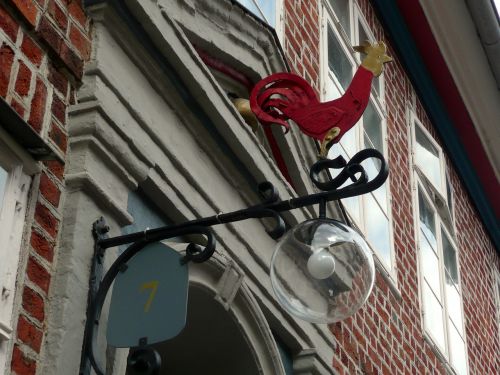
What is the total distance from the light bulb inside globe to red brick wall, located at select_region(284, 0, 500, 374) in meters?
2.42

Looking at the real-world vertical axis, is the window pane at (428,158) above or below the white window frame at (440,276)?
above

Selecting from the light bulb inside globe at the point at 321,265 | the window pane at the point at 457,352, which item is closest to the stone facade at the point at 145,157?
the light bulb inside globe at the point at 321,265

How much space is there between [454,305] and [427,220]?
709 millimetres

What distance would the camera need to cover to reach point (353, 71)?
803 cm

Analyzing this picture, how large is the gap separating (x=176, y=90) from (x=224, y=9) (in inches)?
30.9

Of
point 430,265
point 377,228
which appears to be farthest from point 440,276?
point 377,228

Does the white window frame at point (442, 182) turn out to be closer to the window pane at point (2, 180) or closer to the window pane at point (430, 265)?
the window pane at point (430, 265)

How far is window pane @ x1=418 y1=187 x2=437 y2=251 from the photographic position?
29.8 feet

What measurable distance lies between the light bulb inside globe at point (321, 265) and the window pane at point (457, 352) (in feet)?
17.6

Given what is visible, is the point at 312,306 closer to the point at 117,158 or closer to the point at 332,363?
the point at 117,158

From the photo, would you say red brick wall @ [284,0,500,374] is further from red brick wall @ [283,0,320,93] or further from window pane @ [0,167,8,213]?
window pane @ [0,167,8,213]

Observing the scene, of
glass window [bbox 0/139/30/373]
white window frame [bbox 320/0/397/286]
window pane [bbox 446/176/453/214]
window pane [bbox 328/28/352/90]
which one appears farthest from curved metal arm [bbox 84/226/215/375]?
window pane [bbox 446/176/453/214]

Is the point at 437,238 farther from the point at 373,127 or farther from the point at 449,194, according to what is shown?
the point at 373,127

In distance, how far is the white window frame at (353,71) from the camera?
7.19 m
